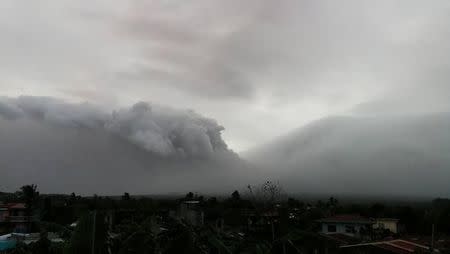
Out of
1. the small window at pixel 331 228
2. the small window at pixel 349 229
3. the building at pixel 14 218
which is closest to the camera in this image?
the small window at pixel 349 229

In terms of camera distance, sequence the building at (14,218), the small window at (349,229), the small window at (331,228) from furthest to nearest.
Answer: the building at (14,218)
the small window at (331,228)
the small window at (349,229)

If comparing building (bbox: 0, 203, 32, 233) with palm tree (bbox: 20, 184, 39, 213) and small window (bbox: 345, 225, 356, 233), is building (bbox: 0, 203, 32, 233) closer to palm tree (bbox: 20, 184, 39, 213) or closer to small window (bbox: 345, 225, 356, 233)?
palm tree (bbox: 20, 184, 39, 213)

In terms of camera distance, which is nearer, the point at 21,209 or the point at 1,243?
the point at 1,243

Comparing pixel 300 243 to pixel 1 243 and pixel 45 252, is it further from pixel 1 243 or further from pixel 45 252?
pixel 1 243

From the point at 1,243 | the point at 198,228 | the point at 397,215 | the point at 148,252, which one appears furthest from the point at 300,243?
the point at 397,215

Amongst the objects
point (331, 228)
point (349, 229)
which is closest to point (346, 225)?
point (349, 229)

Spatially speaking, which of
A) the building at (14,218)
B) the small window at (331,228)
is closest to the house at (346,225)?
the small window at (331,228)

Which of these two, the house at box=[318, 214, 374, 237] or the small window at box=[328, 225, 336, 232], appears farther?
the small window at box=[328, 225, 336, 232]

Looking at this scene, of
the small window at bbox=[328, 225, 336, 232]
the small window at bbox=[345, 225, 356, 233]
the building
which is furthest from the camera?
the building

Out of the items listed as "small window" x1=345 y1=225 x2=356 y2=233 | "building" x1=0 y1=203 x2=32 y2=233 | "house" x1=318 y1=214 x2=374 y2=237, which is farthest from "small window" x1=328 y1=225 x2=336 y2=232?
"building" x1=0 y1=203 x2=32 y2=233

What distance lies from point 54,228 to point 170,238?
192cm

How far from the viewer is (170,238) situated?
7836 mm

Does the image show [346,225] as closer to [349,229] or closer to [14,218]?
[349,229]

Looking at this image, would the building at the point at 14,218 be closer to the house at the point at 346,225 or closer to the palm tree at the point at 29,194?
the palm tree at the point at 29,194
